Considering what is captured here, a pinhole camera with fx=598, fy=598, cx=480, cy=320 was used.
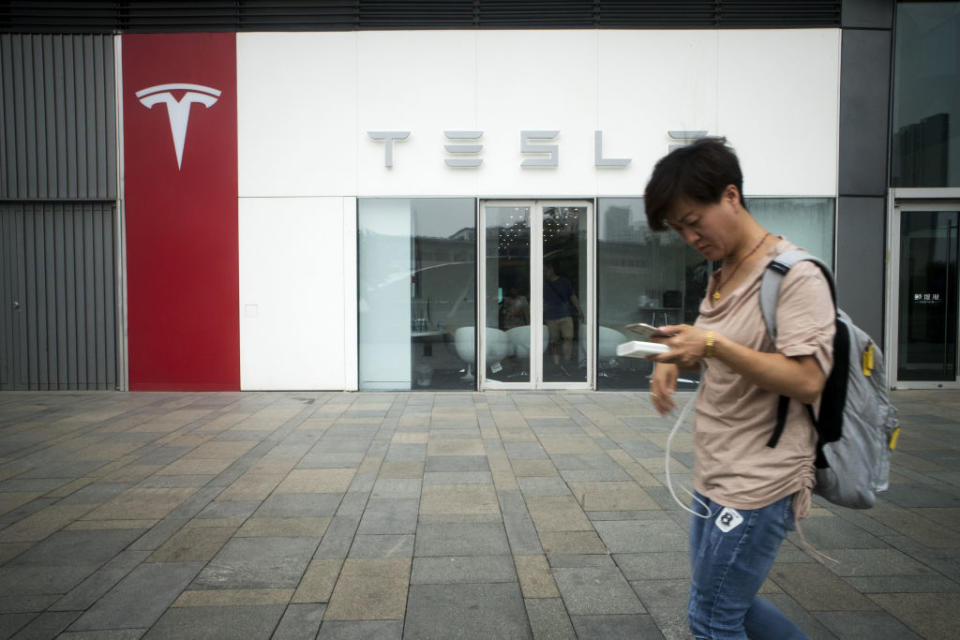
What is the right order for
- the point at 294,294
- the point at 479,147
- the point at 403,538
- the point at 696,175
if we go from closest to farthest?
the point at 696,175 → the point at 403,538 → the point at 479,147 → the point at 294,294

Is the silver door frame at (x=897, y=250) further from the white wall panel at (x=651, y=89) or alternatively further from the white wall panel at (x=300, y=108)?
the white wall panel at (x=300, y=108)

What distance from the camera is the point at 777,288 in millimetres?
1523

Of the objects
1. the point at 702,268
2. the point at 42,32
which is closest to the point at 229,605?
the point at 702,268

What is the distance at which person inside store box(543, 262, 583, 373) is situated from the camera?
29.5 feet

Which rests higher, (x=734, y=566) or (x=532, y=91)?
(x=532, y=91)

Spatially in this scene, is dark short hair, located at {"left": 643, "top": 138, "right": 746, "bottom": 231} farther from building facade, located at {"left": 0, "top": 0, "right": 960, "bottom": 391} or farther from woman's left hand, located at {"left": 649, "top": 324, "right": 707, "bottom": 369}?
building facade, located at {"left": 0, "top": 0, "right": 960, "bottom": 391}

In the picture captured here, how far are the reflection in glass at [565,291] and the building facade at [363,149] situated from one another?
209 mm

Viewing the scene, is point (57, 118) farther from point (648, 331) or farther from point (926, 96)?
point (926, 96)

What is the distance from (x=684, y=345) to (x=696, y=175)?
0.46 metres

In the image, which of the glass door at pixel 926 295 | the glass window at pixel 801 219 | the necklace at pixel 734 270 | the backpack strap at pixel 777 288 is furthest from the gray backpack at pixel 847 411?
the glass door at pixel 926 295

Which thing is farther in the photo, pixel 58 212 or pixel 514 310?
pixel 514 310

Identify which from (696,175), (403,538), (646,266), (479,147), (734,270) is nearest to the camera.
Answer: (696,175)

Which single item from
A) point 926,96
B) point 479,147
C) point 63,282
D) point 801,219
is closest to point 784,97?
point 801,219

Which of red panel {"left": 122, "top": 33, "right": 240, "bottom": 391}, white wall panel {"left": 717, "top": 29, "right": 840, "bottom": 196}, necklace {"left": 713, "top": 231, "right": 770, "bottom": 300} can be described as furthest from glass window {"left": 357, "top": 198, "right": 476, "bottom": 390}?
necklace {"left": 713, "top": 231, "right": 770, "bottom": 300}
